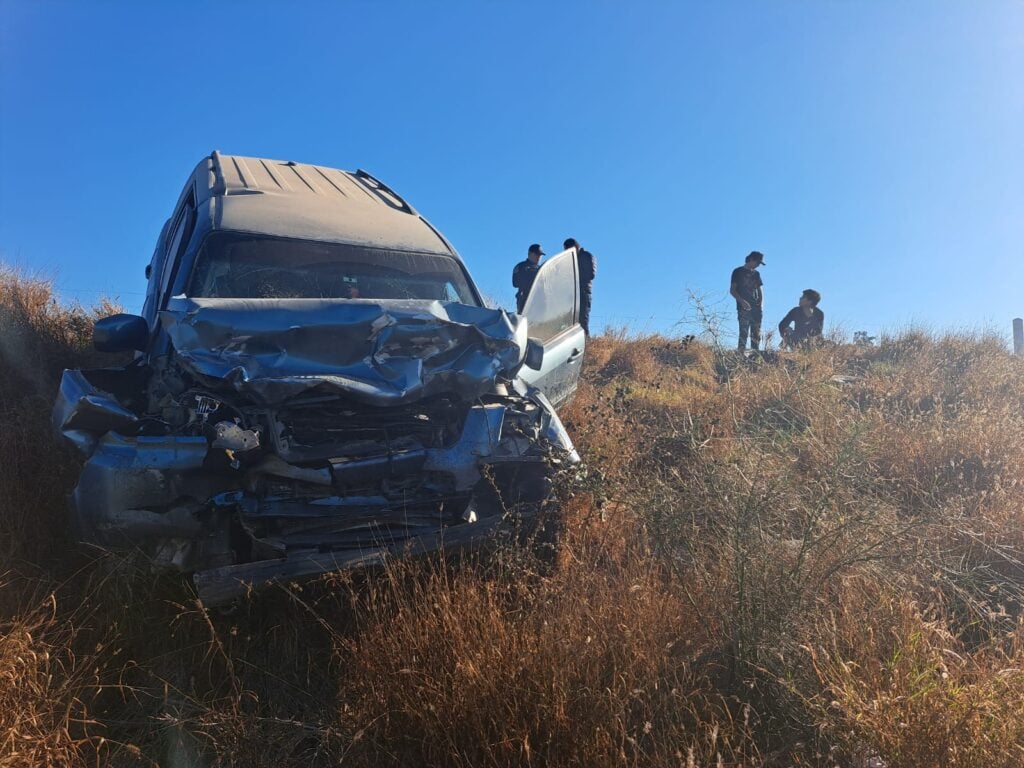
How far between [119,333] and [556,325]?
2.89 meters

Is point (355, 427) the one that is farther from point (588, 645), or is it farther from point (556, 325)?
point (556, 325)

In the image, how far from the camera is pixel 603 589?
2.54 meters

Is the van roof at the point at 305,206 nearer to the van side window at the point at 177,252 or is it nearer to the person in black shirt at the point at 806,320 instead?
the van side window at the point at 177,252

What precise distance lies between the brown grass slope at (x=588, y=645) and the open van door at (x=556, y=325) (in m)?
1.06

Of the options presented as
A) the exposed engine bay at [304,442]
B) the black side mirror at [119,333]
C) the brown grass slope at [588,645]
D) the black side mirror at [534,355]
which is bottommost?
the brown grass slope at [588,645]

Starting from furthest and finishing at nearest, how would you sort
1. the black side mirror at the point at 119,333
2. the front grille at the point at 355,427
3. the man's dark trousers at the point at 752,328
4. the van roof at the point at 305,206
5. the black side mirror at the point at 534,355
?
the man's dark trousers at the point at 752,328, the van roof at the point at 305,206, the black side mirror at the point at 534,355, the black side mirror at the point at 119,333, the front grille at the point at 355,427

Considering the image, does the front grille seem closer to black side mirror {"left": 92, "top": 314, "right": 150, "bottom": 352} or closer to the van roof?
black side mirror {"left": 92, "top": 314, "right": 150, "bottom": 352}

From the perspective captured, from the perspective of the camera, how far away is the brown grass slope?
1950mm

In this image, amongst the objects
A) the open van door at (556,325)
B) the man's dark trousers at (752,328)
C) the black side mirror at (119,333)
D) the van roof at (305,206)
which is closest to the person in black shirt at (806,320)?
the man's dark trousers at (752,328)

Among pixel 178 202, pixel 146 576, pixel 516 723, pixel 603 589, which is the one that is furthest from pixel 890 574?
pixel 178 202

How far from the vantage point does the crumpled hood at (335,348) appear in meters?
2.89

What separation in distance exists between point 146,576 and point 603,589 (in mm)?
2031

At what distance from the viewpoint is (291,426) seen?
2926 mm

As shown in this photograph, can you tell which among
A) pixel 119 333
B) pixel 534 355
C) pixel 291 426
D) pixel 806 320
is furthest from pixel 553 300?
pixel 806 320
